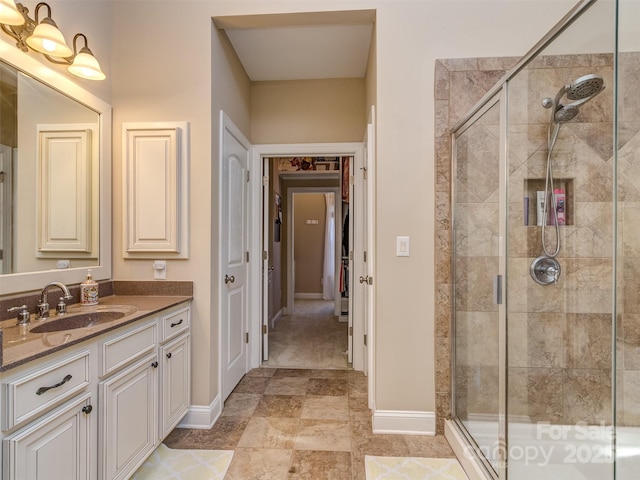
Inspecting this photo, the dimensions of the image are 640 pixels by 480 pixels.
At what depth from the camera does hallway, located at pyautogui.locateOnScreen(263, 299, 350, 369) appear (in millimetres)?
3155

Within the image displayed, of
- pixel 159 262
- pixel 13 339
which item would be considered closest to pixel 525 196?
pixel 159 262

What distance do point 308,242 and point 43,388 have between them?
20.2 feet

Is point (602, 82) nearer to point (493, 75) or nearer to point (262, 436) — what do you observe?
point (493, 75)

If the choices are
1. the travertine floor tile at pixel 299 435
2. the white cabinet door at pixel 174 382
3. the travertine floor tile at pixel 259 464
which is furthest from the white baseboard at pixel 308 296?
the travertine floor tile at pixel 259 464

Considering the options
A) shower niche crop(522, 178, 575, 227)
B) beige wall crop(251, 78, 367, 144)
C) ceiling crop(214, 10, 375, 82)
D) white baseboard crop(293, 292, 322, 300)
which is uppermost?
ceiling crop(214, 10, 375, 82)

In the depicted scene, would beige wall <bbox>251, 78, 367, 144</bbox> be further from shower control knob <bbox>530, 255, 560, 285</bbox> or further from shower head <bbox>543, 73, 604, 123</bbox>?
shower control knob <bbox>530, 255, 560, 285</bbox>

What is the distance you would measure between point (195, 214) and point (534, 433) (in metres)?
2.30

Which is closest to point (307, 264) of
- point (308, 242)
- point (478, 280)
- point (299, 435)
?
point (308, 242)

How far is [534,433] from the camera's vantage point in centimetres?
168

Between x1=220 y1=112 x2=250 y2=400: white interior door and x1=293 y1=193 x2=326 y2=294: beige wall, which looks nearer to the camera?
x1=220 y1=112 x2=250 y2=400: white interior door

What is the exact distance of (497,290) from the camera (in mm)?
1617

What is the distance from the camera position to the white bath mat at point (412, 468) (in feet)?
5.38

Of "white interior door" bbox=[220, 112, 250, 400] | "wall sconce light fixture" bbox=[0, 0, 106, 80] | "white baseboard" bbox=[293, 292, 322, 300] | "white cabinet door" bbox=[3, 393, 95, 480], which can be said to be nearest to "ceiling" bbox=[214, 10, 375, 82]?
"white interior door" bbox=[220, 112, 250, 400]

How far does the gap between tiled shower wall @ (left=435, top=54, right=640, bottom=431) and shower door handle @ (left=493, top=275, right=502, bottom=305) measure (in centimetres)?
6
